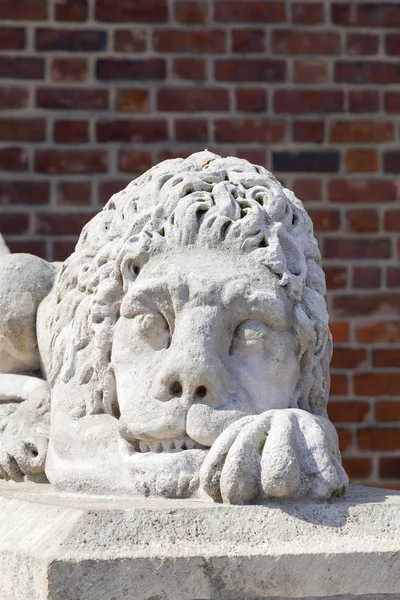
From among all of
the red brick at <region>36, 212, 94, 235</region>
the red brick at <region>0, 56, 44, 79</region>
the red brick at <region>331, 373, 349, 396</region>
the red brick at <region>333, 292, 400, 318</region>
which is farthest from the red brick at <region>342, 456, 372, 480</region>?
the red brick at <region>0, 56, 44, 79</region>

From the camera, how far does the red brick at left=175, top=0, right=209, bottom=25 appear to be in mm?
5660

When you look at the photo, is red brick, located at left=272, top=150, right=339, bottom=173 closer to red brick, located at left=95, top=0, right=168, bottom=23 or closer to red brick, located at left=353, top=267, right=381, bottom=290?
red brick, located at left=353, top=267, right=381, bottom=290

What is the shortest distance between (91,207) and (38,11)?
0.80 meters

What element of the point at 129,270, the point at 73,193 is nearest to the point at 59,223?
the point at 73,193

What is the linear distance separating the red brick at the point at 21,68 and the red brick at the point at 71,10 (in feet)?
0.64

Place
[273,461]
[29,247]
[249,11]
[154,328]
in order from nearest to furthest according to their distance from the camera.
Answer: [273,461], [154,328], [29,247], [249,11]

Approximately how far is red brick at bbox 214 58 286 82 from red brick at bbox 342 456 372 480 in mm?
1521

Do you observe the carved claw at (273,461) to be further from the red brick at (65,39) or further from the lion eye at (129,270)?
the red brick at (65,39)

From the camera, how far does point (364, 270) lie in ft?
18.5

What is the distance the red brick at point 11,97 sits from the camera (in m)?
5.57

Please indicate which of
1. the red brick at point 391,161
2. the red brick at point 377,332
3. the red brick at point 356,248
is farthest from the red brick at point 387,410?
the red brick at point 391,161

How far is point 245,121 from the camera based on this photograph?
5.67 meters

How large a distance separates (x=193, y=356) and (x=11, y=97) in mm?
2718

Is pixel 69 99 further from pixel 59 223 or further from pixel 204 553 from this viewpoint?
pixel 204 553
